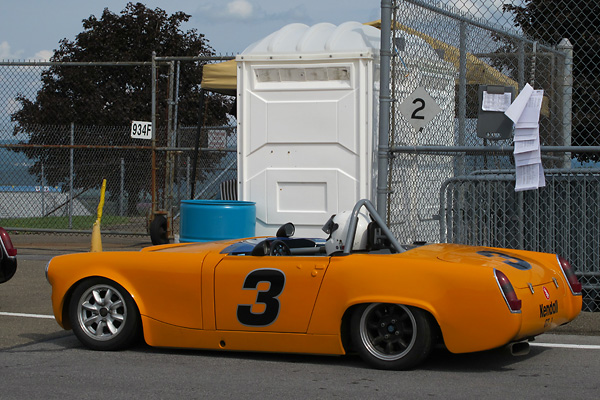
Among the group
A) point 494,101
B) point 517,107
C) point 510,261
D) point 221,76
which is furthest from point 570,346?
point 221,76

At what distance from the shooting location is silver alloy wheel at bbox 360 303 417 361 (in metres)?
5.43

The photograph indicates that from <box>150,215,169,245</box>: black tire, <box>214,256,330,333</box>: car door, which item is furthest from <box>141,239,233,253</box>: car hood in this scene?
<box>150,215,169,245</box>: black tire

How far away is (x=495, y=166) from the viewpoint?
10375 mm

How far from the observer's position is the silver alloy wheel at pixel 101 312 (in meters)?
6.18

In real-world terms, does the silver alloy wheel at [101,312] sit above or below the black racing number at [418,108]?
below

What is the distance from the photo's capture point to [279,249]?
20.1 ft

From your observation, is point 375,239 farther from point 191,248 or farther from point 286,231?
point 191,248

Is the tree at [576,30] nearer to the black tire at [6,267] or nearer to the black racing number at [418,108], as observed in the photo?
the black racing number at [418,108]

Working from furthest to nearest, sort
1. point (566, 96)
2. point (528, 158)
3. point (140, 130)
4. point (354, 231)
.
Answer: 1. point (140, 130)
2. point (566, 96)
3. point (528, 158)
4. point (354, 231)

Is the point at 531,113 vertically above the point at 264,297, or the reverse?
the point at 531,113

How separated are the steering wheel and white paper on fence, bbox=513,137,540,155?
2475mm

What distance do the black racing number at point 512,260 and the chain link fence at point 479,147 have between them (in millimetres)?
1712

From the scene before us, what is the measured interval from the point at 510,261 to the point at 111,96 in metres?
23.2

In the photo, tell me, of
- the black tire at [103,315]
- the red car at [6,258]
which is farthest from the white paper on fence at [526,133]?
the red car at [6,258]
